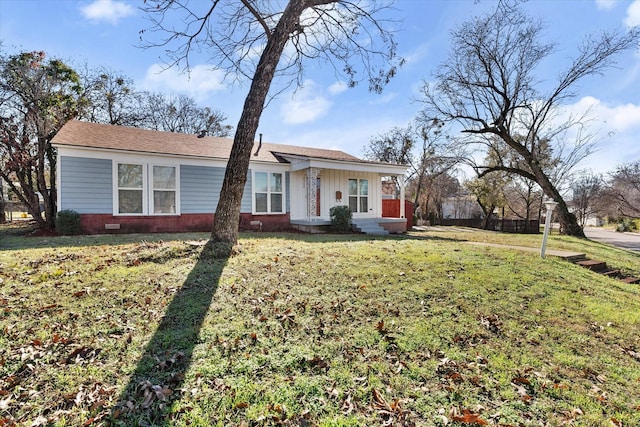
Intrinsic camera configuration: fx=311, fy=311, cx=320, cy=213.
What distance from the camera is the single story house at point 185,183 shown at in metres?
10.2

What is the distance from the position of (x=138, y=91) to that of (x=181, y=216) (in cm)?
1473

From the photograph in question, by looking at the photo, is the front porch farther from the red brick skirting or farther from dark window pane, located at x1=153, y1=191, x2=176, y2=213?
dark window pane, located at x1=153, y1=191, x2=176, y2=213

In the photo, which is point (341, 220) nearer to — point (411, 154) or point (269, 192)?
point (269, 192)

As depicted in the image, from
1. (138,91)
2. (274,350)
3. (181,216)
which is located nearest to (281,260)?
(274,350)

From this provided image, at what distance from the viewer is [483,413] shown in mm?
2369

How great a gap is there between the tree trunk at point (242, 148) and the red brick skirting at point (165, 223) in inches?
222

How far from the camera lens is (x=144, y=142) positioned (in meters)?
11.8

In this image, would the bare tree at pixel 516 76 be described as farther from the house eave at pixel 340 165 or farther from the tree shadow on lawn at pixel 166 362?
the tree shadow on lawn at pixel 166 362

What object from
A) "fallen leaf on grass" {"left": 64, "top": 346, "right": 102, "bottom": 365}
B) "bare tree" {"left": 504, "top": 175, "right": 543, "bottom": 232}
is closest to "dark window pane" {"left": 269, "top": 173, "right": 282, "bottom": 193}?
"fallen leaf on grass" {"left": 64, "top": 346, "right": 102, "bottom": 365}

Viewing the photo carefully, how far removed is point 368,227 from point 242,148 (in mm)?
7820

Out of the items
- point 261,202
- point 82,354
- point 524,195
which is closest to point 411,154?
point 524,195

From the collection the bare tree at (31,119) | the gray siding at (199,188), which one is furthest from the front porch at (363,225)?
the bare tree at (31,119)

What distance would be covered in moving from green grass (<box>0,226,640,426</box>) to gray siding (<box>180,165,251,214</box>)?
251 inches

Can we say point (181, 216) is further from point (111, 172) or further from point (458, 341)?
point (458, 341)
